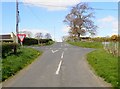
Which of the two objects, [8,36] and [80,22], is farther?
[8,36]

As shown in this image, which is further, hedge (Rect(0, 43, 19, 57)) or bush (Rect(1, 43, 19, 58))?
bush (Rect(1, 43, 19, 58))

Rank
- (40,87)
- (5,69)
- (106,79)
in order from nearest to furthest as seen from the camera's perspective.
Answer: (40,87) < (106,79) < (5,69)

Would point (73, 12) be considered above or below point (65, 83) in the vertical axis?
above

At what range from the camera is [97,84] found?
1520 cm

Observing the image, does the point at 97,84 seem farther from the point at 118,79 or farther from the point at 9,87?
the point at 9,87

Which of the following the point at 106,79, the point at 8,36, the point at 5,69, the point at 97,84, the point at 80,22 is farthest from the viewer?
the point at 8,36

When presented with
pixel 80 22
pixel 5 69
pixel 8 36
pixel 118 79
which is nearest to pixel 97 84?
pixel 118 79

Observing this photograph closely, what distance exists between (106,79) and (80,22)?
256 feet

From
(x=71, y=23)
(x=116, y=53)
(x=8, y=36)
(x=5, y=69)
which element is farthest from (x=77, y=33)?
(x=5, y=69)

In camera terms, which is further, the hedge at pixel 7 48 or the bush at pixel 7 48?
the bush at pixel 7 48

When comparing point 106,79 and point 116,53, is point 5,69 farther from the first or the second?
point 116,53

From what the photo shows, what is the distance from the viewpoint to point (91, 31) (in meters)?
94.2

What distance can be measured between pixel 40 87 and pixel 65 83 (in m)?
1.71

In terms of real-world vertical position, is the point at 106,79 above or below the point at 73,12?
below
